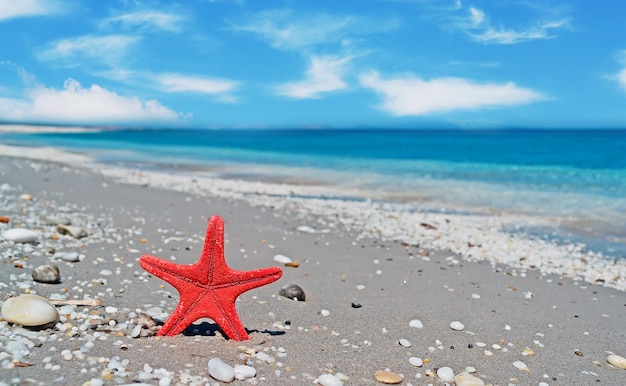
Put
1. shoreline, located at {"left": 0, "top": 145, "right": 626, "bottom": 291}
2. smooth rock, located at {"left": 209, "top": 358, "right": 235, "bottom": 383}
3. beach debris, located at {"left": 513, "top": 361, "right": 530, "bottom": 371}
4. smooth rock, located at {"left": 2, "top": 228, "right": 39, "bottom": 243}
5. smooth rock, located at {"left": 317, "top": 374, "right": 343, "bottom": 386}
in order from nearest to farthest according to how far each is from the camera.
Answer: smooth rock, located at {"left": 209, "top": 358, "right": 235, "bottom": 383} → smooth rock, located at {"left": 317, "top": 374, "right": 343, "bottom": 386} → beach debris, located at {"left": 513, "top": 361, "right": 530, "bottom": 371} → smooth rock, located at {"left": 2, "top": 228, "right": 39, "bottom": 243} → shoreline, located at {"left": 0, "top": 145, "right": 626, "bottom": 291}

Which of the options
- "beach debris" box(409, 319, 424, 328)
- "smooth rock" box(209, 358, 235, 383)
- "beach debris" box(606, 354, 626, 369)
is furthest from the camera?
"beach debris" box(409, 319, 424, 328)

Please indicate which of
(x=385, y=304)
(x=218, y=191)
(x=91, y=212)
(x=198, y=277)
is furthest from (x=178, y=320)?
(x=218, y=191)

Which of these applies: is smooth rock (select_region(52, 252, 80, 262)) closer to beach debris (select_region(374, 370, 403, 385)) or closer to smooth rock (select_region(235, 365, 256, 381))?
smooth rock (select_region(235, 365, 256, 381))

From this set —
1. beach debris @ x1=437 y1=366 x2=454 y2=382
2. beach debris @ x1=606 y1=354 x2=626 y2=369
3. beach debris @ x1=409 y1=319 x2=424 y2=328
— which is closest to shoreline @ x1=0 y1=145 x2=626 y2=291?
beach debris @ x1=606 y1=354 x2=626 y2=369

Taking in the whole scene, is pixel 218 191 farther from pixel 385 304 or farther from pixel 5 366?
pixel 5 366

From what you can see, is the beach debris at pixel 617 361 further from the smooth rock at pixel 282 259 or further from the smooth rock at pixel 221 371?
the smooth rock at pixel 282 259

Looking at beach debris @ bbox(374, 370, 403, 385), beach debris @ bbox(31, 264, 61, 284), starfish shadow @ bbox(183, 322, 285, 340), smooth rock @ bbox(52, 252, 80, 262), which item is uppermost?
beach debris @ bbox(31, 264, 61, 284)

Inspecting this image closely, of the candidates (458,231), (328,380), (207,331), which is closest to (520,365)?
(328,380)

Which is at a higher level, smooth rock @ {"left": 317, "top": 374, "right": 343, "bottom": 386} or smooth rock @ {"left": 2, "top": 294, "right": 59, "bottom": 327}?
smooth rock @ {"left": 2, "top": 294, "right": 59, "bottom": 327}

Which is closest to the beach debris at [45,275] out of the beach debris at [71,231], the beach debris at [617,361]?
the beach debris at [71,231]
